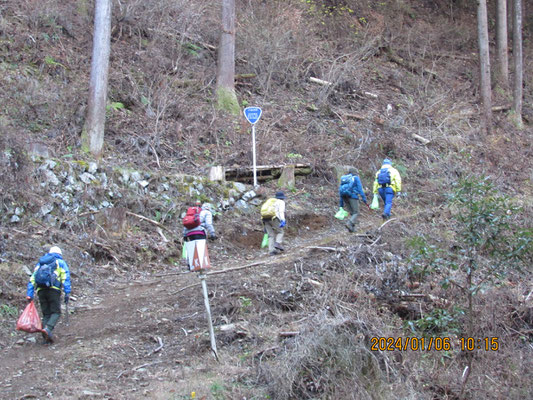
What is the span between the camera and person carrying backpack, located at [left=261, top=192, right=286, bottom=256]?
39.5ft

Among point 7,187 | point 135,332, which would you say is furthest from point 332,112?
point 135,332

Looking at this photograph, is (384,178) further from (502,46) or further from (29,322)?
(502,46)

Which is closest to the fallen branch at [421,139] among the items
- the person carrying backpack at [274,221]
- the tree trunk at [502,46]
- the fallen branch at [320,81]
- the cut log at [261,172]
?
the fallen branch at [320,81]

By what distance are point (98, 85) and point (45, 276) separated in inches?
291

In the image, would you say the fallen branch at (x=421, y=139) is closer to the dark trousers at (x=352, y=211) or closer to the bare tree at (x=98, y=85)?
the dark trousers at (x=352, y=211)

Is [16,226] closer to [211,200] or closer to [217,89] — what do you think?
[211,200]

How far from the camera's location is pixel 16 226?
10641 mm

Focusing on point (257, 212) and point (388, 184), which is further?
point (257, 212)

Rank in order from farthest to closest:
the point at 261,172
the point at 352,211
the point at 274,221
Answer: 1. the point at 261,172
2. the point at 352,211
3. the point at 274,221

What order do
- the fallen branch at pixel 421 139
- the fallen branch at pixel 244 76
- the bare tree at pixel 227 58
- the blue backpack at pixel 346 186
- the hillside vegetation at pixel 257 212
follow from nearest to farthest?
the hillside vegetation at pixel 257 212 < the blue backpack at pixel 346 186 < the bare tree at pixel 227 58 < the fallen branch at pixel 421 139 < the fallen branch at pixel 244 76

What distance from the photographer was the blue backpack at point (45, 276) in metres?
8.23

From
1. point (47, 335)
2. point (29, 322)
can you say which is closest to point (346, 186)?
point (47, 335)
